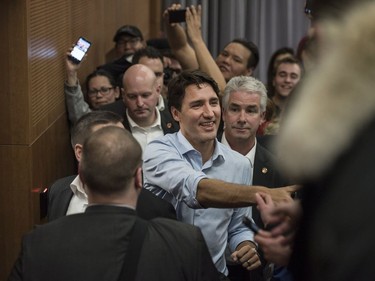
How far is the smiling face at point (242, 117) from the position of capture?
4453 mm

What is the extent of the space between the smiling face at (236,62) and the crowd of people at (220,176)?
0.04ft

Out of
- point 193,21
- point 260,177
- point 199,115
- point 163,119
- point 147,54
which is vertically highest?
point 193,21

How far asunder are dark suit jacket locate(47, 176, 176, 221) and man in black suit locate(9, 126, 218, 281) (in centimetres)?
62

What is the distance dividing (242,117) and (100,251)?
83.1 inches

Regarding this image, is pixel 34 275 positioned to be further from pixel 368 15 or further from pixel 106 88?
pixel 106 88

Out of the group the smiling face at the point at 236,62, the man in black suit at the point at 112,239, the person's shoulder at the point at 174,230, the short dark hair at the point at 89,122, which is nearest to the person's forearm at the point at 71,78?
the smiling face at the point at 236,62

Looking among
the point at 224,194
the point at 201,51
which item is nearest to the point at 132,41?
the point at 201,51

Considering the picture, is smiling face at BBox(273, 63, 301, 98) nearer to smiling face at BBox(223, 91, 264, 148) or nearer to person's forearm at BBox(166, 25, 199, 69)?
person's forearm at BBox(166, 25, 199, 69)

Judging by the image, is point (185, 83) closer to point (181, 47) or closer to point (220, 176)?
point (220, 176)

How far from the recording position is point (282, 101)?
656 cm

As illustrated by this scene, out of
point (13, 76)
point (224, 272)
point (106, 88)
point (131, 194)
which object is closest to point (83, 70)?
point (106, 88)

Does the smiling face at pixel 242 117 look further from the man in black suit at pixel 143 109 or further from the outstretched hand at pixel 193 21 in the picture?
the outstretched hand at pixel 193 21

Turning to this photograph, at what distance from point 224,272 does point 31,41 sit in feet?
6.31

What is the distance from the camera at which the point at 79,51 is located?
5.76 meters
